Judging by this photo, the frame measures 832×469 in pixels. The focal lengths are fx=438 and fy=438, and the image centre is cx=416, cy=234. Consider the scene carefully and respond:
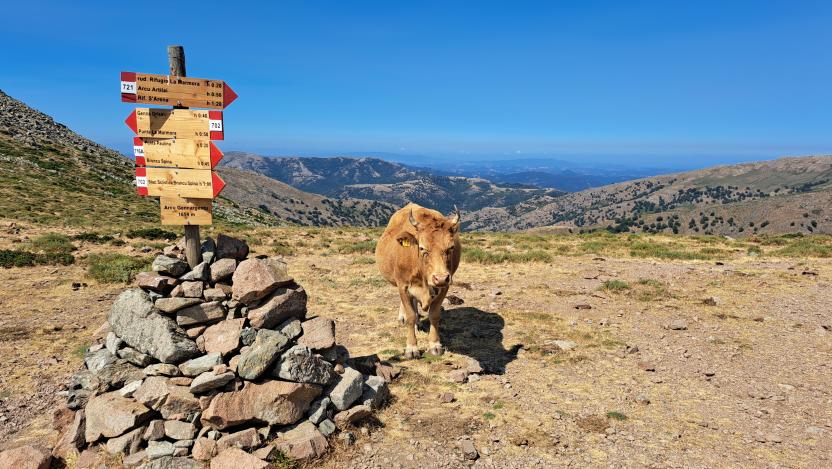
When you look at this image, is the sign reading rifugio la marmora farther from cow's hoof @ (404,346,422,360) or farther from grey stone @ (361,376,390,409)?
cow's hoof @ (404,346,422,360)

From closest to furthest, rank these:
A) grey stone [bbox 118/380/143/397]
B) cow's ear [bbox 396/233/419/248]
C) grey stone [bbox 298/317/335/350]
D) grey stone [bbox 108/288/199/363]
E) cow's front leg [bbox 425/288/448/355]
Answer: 1. grey stone [bbox 118/380/143/397]
2. grey stone [bbox 108/288/199/363]
3. grey stone [bbox 298/317/335/350]
4. cow's ear [bbox 396/233/419/248]
5. cow's front leg [bbox 425/288/448/355]

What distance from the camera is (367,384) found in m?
8.82

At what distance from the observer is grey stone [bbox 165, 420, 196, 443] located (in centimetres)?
708

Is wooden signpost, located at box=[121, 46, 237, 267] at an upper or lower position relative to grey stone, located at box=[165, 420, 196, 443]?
upper

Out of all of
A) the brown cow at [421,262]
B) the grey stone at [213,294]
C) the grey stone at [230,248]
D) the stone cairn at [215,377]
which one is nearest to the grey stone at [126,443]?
the stone cairn at [215,377]

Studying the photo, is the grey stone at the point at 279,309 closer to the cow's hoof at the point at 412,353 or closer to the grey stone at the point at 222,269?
the grey stone at the point at 222,269

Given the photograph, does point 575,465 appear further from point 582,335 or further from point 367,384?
point 582,335

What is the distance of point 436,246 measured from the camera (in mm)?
9484

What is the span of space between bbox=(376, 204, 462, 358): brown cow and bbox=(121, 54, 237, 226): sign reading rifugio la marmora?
Result: 417 cm

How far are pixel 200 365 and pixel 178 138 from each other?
163 inches

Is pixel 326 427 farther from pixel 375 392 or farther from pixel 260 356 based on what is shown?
pixel 260 356

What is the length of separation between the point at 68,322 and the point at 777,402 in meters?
18.4

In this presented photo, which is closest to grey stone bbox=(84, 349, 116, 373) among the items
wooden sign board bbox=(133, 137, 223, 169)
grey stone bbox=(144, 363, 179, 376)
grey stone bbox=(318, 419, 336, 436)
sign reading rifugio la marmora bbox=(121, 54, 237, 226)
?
grey stone bbox=(144, 363, 179, 376)

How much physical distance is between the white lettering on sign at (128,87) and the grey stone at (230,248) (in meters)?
2.96
